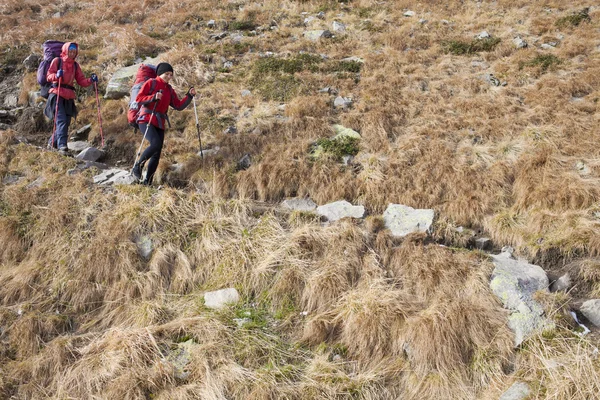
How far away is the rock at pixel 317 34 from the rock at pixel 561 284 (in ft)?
40.1

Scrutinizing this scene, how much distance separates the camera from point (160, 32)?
17609mm

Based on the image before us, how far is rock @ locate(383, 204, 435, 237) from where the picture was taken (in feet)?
25.4

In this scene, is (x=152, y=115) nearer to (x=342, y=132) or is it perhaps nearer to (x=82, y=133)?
(x=82, y=133)

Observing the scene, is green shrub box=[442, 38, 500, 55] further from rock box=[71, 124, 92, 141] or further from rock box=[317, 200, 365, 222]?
rock box=[71, 124, 92, 141]

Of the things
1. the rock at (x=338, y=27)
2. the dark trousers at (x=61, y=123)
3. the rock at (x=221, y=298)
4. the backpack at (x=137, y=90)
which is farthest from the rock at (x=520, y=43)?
the dark trousers at (x=61, y=123)

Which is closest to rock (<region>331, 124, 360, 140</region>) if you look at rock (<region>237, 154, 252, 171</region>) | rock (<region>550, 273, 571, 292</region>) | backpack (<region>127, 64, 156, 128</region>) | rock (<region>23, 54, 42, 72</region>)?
rock (<region>237, 154, 252, 171</region>)

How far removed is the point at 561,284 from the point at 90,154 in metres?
10.7

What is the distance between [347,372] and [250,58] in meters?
12.0

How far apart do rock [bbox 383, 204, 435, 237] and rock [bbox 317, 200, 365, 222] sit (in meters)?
0.53

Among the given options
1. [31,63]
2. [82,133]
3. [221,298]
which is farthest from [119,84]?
[221,298]

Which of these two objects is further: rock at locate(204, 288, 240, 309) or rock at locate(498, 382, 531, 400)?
rock at locate(204, 288, 240, 309)

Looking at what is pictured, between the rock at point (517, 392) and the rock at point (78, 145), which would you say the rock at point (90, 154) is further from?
the rock at point (517, 392)

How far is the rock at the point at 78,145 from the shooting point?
1138 centimetres

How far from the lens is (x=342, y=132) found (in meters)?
10.7
